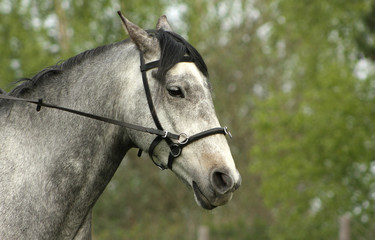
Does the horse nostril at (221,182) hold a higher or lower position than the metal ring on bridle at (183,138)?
lower

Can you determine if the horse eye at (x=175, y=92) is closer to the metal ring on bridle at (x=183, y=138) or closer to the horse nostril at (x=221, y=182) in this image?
the metal ring on bridle at (x=183, y=138)

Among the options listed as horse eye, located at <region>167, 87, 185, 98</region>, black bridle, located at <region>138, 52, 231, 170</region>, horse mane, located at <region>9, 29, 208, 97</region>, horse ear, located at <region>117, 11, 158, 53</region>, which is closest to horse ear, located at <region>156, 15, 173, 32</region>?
horse mane, located at <region>9, 29, 208, 97</region>

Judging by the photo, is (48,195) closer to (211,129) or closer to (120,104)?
(120,104)

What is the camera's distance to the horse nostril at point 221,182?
10.7ft

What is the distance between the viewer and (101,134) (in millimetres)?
3588

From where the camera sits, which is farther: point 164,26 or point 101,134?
point 164,26

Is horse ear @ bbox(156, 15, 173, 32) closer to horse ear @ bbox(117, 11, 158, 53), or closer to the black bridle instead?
horse ear @ bbox(117, 11, 158, 53)

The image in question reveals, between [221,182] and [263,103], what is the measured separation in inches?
545

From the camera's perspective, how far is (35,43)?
1642 centimetres

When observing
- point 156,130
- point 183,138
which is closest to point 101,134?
point 156,130

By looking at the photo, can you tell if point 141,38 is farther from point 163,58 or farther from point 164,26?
point 164,26

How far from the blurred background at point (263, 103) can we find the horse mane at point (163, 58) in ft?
27.9

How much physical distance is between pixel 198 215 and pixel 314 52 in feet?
31.3

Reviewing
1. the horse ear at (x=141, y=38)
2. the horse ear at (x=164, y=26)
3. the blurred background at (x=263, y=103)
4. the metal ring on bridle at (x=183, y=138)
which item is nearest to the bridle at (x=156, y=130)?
the metal ring on bridle at (x=183, y=138)
